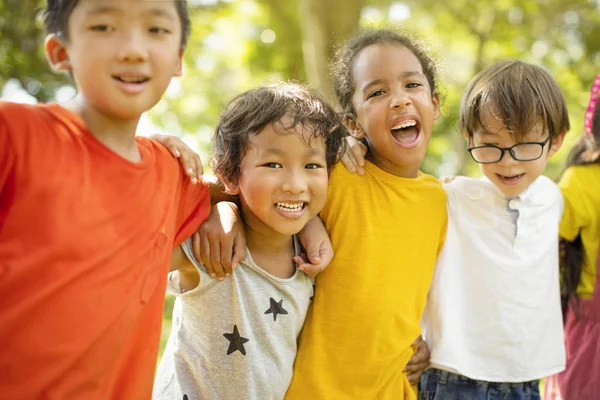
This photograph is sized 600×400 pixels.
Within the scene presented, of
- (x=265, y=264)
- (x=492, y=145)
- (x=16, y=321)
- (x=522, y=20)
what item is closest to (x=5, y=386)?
(x=16, y=321)

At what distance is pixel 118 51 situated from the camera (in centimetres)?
164

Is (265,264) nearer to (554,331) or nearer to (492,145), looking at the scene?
(492,145)

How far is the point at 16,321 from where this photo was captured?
1.50m

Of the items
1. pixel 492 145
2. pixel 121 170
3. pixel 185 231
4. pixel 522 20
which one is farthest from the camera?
pixel 522 20

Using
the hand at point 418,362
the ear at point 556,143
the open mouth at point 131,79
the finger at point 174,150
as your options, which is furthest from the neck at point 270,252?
the ear at point 556,143

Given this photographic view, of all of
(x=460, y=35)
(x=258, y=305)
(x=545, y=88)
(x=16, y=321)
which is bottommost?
(x=258, y=305)

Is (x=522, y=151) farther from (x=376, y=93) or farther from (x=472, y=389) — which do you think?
(x=472, y=389)

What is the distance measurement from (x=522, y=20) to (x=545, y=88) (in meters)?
8.84

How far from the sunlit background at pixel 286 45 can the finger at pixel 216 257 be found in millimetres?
6204

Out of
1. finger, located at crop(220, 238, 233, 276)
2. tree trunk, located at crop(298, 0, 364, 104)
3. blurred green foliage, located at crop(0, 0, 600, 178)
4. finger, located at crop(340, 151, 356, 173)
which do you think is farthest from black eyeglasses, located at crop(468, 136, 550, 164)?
blurred green foliage, located at crop(0, 0, 600, 178)

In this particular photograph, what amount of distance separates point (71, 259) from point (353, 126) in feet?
4.66

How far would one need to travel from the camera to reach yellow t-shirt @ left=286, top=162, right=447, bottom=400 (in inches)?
88.9

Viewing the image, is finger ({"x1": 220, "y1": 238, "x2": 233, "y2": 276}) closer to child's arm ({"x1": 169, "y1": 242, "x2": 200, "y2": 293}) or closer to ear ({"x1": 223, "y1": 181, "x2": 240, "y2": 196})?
child's arm ({"x1": 169, "y1": 242, "x2": 200, "y2": 293})

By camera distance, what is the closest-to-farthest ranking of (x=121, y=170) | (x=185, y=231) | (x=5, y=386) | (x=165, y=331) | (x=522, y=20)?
1. (x=5, y=386)
2. (x=121, y=170)
3. (x=185, y=231)
4. (x=165, y=331)
5. (x=522, y=20)
